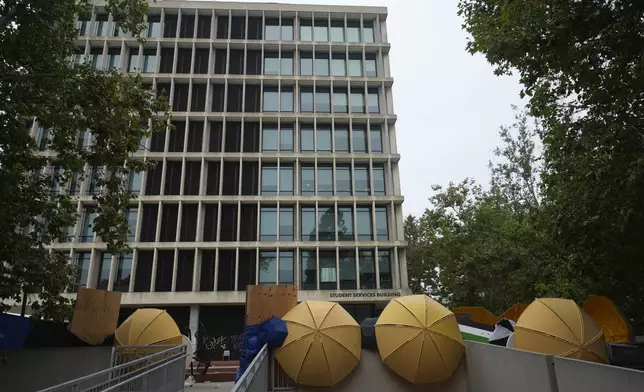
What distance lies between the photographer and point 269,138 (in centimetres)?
3250

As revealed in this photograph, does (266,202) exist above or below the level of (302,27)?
below

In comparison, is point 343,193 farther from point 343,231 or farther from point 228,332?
point 228,332

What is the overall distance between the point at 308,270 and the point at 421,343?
60.1 feet

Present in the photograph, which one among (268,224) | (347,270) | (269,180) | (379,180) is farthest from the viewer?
(379,180)

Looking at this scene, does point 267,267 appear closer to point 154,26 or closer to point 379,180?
point 379,180

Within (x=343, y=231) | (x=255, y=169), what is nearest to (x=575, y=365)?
(x=343, y=231)

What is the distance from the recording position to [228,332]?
28312mm

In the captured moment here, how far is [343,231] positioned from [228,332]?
10.2m

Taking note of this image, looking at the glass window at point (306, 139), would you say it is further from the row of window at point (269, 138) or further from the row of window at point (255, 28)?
the row of window at point (255, 28)

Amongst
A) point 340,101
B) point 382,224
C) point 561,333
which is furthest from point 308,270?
point 561,333

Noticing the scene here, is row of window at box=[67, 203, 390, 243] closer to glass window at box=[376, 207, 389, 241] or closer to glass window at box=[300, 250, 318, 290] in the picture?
glass window at box=[376, 207, 389, 241]

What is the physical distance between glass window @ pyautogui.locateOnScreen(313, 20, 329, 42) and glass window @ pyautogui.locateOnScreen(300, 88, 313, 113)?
4693 millimetres

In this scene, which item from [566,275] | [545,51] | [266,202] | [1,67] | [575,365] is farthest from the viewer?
[266,202]

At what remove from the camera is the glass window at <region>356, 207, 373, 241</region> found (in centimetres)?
3052
